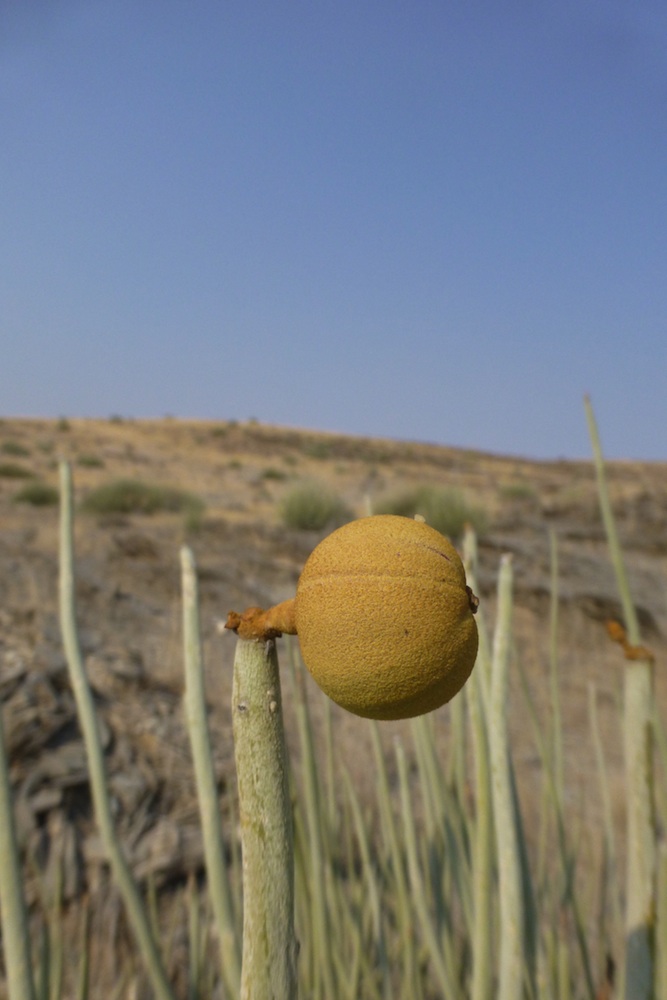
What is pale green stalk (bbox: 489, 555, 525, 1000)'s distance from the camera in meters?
0.41

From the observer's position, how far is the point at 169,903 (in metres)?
1.75

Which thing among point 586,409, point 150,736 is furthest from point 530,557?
point 586,409

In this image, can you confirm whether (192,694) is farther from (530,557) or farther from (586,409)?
(530,557)

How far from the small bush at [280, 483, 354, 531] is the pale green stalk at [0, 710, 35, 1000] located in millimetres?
5883

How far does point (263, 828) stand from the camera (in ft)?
0.73

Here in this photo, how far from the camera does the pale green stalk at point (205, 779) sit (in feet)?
1.29

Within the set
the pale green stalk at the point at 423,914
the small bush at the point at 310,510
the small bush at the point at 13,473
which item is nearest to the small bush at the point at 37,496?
the small bush at the point at 13,473

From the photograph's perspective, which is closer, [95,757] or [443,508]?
[95,757]

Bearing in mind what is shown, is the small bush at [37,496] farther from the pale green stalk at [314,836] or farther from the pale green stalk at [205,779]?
the pale green stalk at [205,779]

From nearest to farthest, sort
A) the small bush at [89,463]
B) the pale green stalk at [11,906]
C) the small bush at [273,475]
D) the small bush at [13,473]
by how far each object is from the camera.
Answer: the pale green stalk at [11,906]
the small bush at [13,473]
the small bush at [89,463]
the small bush at [273,475]

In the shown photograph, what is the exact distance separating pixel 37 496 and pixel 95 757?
709 centimetres

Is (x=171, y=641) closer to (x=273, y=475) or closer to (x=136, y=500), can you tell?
(x=136, y=500)

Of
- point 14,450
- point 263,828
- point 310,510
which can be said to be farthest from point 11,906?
point 14,450

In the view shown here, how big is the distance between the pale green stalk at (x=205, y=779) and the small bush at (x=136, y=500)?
6.44 meters
